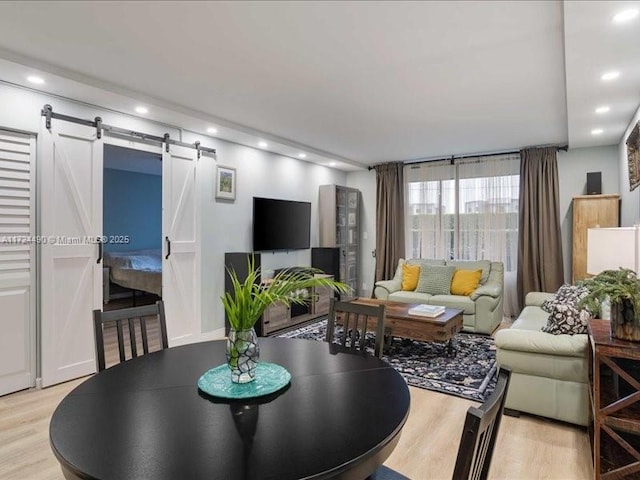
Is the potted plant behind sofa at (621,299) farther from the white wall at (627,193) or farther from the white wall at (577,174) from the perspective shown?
the white wall at (577,174)

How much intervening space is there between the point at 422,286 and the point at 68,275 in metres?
4.25

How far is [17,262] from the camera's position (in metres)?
3.16

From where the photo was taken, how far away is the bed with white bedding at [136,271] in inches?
222

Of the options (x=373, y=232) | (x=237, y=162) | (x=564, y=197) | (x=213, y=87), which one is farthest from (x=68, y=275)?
(x=564, y=197)

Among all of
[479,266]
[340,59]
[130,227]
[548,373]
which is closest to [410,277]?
[479,266]

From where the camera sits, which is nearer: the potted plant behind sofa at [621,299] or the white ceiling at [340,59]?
the potted plant behind sofa at [621,299]

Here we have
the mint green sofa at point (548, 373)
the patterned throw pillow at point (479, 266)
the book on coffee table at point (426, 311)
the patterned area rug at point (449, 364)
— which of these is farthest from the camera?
the patterned throw pillow at point (479, 266)

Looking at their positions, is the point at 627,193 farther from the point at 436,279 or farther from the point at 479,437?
the point at 479,437

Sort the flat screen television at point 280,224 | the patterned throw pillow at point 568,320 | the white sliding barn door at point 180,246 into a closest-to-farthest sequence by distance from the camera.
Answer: the patterned throw pillow at point 568,320 < the white sliding barn door at point 180,246 < the flat screen television at point 280,224

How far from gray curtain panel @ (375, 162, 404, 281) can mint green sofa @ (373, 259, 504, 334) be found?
1.07m

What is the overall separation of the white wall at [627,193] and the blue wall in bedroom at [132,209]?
6973 mm

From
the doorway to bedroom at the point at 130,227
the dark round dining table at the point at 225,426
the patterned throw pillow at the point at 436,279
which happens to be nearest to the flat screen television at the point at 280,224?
the doorway to bedroom at the point at 130,227

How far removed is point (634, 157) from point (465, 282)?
231 centimetres

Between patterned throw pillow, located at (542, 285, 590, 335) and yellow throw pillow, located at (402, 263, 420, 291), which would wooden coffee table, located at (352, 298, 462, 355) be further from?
yellow throw pillow, located at (402, 263, 420, 291)
